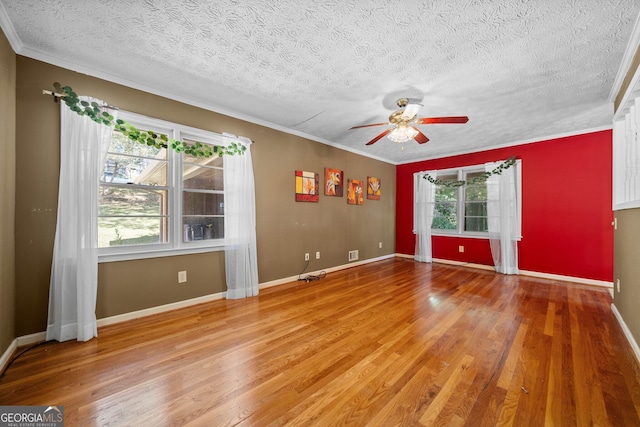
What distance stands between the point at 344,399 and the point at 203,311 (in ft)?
6.43

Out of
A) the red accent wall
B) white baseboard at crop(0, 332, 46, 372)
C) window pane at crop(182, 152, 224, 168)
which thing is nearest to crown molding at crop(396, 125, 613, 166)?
the red accent wall

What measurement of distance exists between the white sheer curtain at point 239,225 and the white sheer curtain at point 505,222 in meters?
4.42

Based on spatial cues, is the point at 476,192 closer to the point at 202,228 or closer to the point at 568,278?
the point at 568,278

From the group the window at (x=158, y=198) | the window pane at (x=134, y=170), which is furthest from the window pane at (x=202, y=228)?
the window pane at (x=134, y=170)

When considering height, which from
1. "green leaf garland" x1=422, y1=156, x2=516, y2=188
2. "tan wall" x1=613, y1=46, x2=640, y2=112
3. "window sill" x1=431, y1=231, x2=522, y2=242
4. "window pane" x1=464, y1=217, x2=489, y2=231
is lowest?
"window sill" x1=431, y1=231, x2=522, y2=242

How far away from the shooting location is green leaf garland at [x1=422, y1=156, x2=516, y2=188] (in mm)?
4324

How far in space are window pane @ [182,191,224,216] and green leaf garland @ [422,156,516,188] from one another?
441 cm

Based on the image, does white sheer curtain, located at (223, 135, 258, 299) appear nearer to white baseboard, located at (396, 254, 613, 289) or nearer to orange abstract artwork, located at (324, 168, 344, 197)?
orange abstract artwork, located at (324, 168, 344, 197)

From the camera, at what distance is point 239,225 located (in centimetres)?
310

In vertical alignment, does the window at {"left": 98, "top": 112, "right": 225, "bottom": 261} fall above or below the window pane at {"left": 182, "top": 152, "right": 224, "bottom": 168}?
below

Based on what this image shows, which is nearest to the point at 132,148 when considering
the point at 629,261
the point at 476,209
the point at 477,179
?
the point at 629,261

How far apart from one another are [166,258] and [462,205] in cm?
546

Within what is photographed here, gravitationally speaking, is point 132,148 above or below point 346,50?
below

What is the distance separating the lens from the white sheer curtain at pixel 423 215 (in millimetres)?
5289
